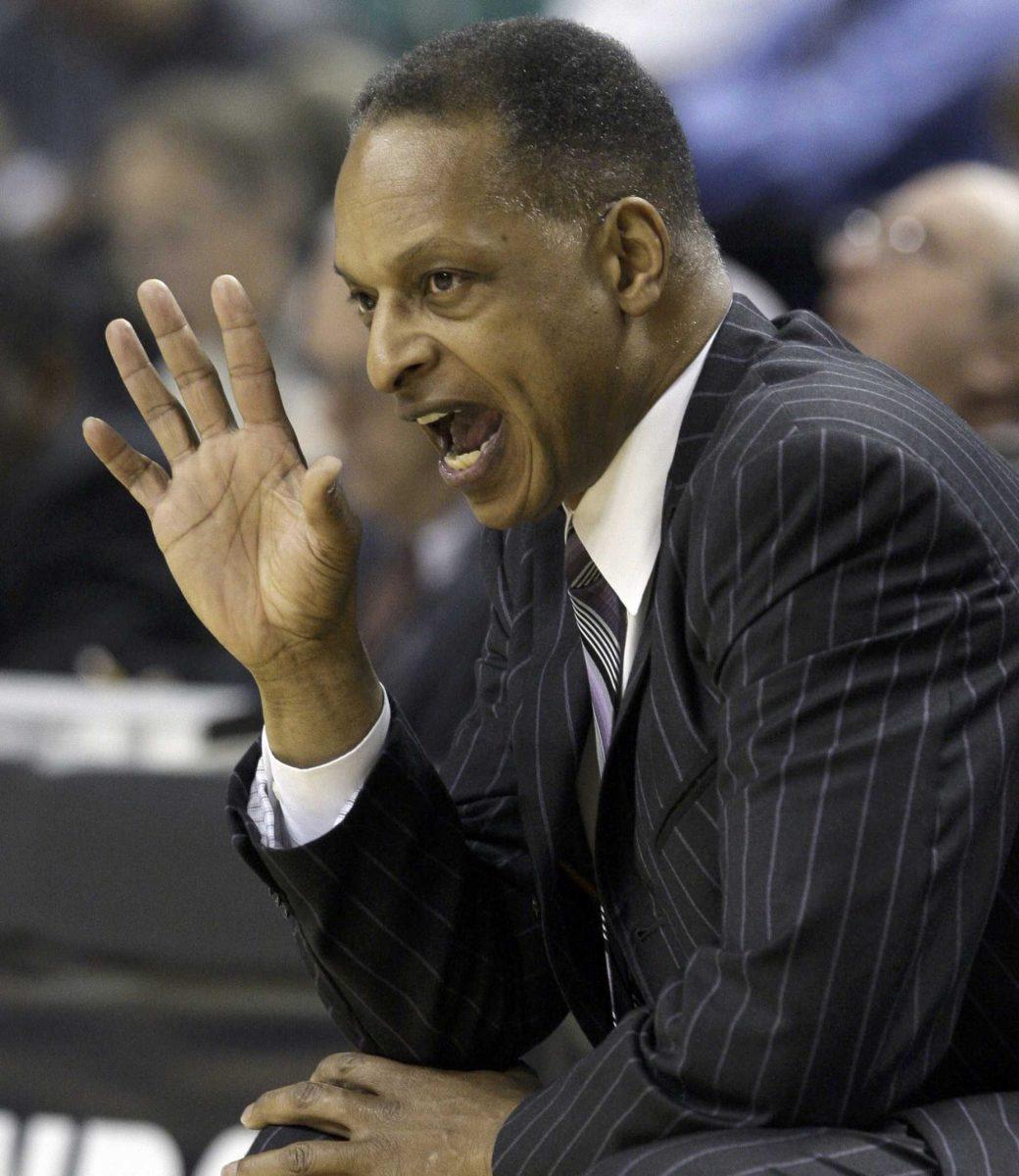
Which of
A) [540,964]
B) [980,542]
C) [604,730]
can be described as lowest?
[540,964]

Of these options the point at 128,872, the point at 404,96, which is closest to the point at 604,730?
the point at 404,96

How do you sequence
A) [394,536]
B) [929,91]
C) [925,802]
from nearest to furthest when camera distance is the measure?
1. [925,802]
2. [394,536]
3. [929,91]

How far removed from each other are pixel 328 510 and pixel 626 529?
0.29 m

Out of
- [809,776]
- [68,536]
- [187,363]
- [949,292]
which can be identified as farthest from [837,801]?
[68,536]

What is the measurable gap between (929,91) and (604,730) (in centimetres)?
300

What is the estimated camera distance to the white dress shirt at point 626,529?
72.5 inches

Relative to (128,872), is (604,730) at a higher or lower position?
higher

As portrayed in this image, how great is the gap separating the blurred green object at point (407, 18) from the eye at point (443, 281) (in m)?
3.68

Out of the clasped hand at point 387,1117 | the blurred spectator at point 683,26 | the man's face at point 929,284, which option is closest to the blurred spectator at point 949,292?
the man's face at point 929,284

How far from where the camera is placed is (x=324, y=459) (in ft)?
5.91

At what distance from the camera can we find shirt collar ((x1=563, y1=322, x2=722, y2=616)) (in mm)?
1839

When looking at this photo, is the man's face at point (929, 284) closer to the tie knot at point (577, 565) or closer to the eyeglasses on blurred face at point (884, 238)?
the eyeglasses on blurred face at point (884, 238)

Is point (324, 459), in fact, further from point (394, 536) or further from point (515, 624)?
point (394, 536)

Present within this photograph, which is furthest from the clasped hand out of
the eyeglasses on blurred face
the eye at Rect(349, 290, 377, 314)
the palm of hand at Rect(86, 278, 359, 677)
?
the eyeglasses on blurred face
